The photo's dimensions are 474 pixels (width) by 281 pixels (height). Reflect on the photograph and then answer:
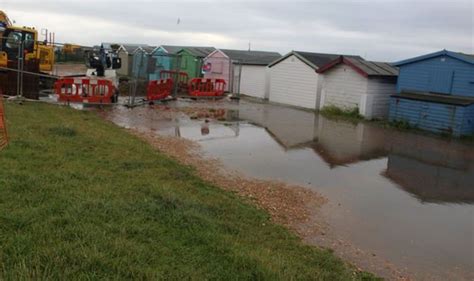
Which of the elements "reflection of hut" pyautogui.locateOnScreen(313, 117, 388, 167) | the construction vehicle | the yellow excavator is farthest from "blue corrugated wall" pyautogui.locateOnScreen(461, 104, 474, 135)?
the yellow excavator

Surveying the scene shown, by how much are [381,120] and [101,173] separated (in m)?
15.1

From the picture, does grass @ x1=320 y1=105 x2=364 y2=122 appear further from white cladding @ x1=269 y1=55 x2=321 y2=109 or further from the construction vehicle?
the construction vehicle

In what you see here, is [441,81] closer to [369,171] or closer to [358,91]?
[358,91]

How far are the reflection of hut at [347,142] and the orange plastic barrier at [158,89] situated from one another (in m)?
8.01

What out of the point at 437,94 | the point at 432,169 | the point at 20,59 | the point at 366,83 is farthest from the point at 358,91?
the point at 20,59

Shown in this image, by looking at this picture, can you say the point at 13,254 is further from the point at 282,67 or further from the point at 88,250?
the point at 282,67

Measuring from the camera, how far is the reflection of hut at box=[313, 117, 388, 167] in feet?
41.4

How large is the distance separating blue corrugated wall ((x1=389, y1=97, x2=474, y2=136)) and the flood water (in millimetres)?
1005

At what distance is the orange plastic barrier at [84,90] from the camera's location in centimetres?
1931

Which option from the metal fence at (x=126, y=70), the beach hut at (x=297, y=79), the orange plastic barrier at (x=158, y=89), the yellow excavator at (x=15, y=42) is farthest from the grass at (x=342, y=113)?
the yellow excavator at (x=15, y=42)

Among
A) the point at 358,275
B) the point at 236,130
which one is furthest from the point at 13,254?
the point at 236,130

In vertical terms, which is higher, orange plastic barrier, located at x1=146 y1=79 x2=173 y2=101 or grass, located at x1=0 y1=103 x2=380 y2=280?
orange plastic barrier, located at x1=146 y1=79 x2=173 y2=101

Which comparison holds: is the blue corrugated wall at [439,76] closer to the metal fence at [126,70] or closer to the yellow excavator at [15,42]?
the metal fence at [126,70]

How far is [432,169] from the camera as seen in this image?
11758 millimetres
